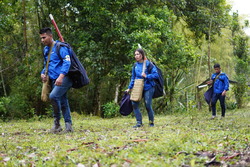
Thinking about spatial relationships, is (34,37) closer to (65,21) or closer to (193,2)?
(65,21)

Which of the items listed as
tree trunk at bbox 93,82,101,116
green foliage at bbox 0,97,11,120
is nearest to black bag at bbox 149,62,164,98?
green foliage at bbox 0,97,11,120

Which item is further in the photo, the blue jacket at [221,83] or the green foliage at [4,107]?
the green foliage at [4,107]

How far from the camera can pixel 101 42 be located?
1427 centimetres

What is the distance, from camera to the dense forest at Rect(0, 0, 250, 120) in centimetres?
1368

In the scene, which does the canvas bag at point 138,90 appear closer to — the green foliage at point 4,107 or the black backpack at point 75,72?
the black backpack at point 75,72

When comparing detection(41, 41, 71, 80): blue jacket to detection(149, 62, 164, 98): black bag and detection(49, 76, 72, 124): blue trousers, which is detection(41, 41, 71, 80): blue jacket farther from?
detection(149, 62, 164, 98): black bag

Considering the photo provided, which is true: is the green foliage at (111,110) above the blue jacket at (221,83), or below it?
below

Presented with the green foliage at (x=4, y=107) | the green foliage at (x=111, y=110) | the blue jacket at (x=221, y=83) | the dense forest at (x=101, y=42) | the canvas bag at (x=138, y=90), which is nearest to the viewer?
the canvas bag at (x=138, y=90)

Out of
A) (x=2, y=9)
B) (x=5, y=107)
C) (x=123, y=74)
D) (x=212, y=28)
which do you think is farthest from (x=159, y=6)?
(x=5, y=107)

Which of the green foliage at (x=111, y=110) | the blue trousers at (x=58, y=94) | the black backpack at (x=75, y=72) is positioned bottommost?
the green foliage at (x=111, y=110)

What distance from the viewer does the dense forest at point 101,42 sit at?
13.7 meters

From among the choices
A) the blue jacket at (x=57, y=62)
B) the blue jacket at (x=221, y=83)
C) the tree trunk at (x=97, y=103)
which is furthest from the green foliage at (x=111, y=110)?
the blue jacket at (x=57, y=62)

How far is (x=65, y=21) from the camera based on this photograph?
15.4 m

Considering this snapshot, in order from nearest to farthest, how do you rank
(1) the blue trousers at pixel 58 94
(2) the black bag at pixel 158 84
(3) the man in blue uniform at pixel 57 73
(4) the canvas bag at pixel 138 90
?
(3) the man in blue uniform at pixel 57 73
(1) the blue trousers at pixel 58 94
(4) the canvas bag at pixel 138 90
(2) the black bag at pixel 158 84
